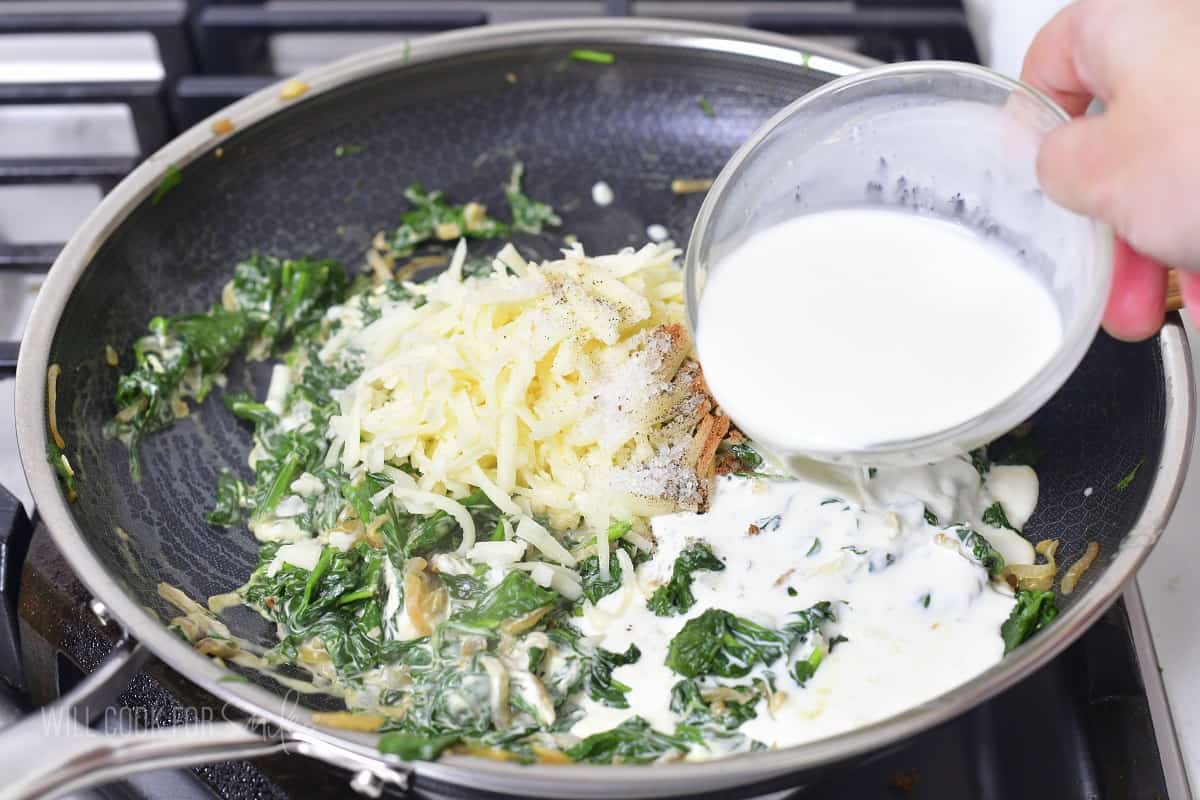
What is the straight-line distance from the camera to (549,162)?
9.28ft

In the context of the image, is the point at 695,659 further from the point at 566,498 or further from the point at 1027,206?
the point at 1027,206

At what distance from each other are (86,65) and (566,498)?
2380mm

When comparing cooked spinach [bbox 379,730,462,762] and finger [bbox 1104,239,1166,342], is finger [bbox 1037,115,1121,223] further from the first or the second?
cooked spinach [bbox 379,730,462,762]

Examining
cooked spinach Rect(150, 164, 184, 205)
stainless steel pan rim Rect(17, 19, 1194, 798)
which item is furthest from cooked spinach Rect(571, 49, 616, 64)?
cooked spinach Rect(150, 164, 184, 205)

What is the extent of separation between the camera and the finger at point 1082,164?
1.46m

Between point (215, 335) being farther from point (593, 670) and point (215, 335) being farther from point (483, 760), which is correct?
point (483, 760)

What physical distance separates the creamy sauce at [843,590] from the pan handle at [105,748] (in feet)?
1.41

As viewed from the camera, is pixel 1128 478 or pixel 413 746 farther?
pixel 1128 478

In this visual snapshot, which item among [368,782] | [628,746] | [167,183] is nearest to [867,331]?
[628,746]

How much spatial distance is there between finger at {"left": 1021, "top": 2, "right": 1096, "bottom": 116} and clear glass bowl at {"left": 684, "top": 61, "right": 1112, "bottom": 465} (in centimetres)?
10

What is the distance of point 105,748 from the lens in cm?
143

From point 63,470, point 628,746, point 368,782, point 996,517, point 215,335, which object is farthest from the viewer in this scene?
point 215,335

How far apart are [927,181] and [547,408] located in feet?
2.80

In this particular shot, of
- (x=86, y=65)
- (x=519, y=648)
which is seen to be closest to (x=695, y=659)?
(x=519, y=648)
